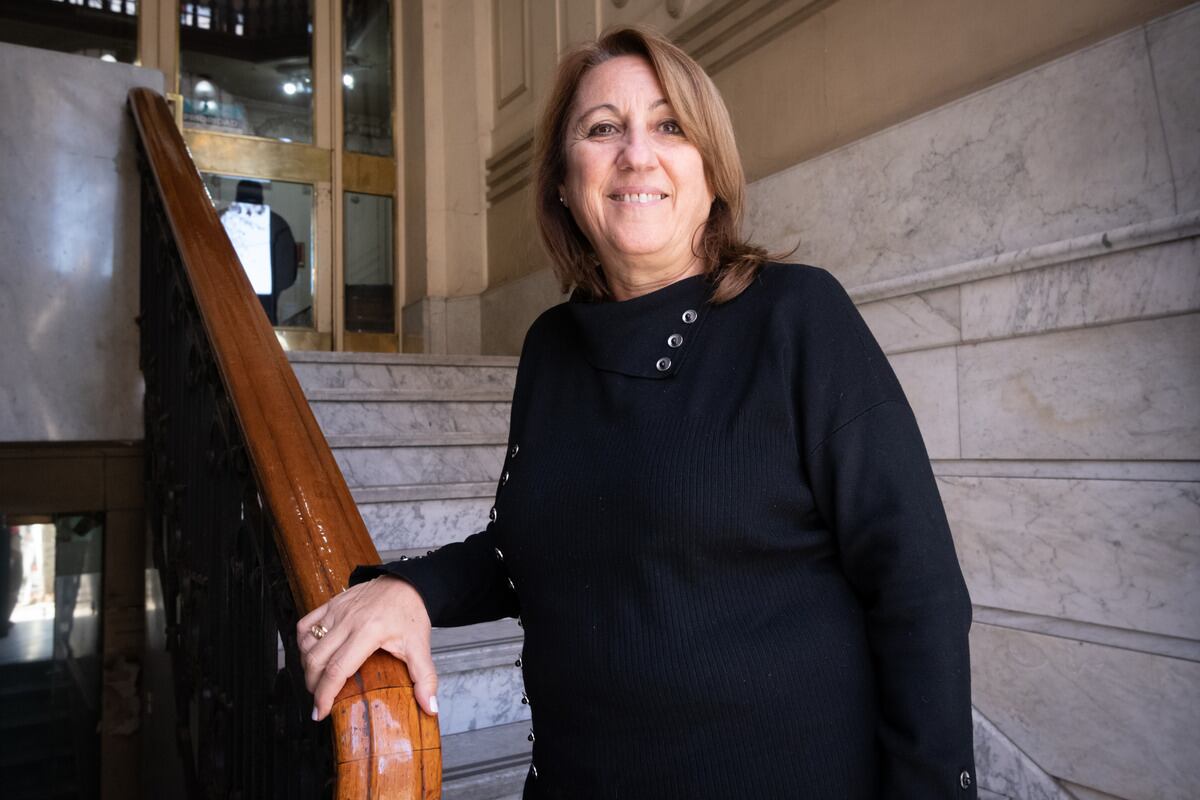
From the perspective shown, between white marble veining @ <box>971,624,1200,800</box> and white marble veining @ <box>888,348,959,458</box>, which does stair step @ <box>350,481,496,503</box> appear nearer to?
white marble veining @ <box>888,348,959,458</box>

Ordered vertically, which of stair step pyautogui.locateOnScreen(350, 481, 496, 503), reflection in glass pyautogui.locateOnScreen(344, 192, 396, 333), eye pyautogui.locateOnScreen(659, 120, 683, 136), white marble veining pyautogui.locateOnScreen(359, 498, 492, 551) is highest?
reflection in glass pyautogui.locateOnScreen(344, 192, 396, 333)

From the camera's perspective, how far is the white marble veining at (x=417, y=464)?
350 cm

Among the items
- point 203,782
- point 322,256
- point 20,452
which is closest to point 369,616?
point 203,782

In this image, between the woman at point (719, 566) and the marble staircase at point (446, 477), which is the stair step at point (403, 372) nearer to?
the marble staircase at point (446, 477)

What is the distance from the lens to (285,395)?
1677 mm

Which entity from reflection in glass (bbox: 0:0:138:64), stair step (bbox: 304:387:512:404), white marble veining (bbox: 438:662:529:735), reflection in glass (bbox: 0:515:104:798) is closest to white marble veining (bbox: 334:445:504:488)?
stair step (bbox: 304:387:512:404)

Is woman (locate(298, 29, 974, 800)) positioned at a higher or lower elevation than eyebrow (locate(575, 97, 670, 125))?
lower

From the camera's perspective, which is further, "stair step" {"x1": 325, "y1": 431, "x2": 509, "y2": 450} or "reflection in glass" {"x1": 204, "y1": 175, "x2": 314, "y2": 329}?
"reflection in glass" {"x1": 204, "y1": 175, "x2": 314, "y2": 329}

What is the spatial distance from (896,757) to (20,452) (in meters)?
4.15

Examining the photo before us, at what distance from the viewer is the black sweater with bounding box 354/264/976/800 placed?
940 mm

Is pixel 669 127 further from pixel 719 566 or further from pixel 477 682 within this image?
pixel 477 682

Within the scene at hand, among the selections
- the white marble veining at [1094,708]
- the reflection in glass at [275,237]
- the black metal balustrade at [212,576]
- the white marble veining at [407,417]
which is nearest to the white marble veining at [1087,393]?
the white marble veining at [1094,708]

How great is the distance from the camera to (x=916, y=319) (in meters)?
2.90

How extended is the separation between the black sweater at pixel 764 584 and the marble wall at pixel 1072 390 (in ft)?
5.05
